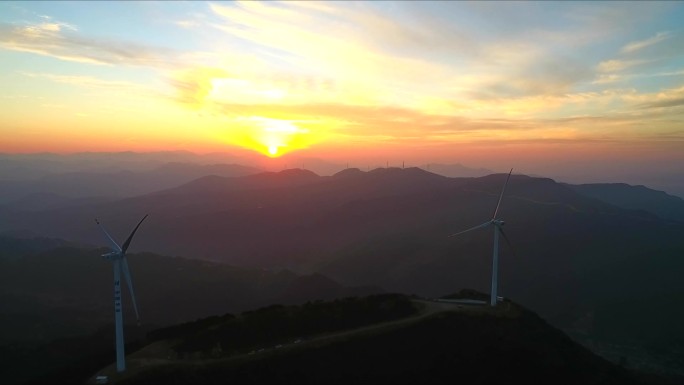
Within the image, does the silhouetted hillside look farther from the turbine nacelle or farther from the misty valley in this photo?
the turbine nacelle

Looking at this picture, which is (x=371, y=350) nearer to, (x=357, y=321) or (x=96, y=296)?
(x=357, y=321)

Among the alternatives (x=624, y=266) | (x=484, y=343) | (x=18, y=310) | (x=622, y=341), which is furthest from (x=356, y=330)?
(x=624, y=266)

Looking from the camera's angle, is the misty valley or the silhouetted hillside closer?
the misty valley

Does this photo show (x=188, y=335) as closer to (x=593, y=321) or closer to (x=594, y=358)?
(x=594, y=358)

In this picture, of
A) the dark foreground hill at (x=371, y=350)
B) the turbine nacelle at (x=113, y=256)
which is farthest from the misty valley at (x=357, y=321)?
the turbine nacelle at (x=113, y=256)

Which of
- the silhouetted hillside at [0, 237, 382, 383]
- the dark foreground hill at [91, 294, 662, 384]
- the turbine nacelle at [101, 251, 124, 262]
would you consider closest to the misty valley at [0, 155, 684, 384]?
the dark foreground hill at [91, 294, 662, 384]

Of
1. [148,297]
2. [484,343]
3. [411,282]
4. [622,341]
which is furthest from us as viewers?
[411,282]

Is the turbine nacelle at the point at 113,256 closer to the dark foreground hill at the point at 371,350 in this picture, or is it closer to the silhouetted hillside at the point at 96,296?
the dark foreground hill at the point at 371,350

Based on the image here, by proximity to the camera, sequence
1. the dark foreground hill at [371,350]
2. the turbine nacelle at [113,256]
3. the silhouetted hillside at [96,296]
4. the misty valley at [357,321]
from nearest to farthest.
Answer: the dark foreground hill at [371,350]
the turbine nacelle at [113,256]
the misty valley at [357,321]
the silhouetted hillside at [96,296]
